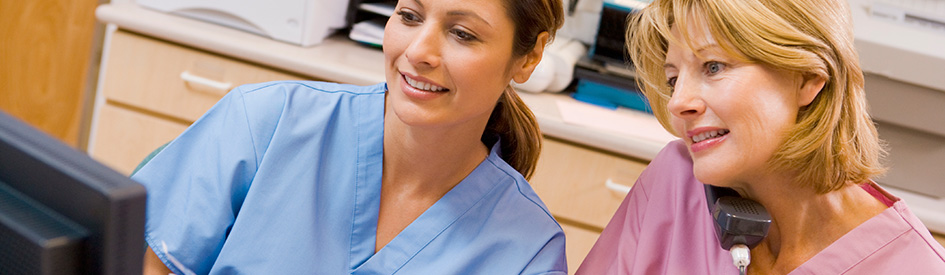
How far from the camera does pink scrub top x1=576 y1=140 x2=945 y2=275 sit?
39.6 inches

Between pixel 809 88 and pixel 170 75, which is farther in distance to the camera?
pixel 170 75

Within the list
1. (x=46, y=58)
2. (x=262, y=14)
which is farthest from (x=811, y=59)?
(x=46, y=58)

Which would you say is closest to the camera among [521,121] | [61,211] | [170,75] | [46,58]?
[61,211]

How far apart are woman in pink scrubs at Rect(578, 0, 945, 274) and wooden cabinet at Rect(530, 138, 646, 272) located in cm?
67

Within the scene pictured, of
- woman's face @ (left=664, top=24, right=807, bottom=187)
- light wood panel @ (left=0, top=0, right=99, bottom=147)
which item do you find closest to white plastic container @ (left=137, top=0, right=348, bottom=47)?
light wood panel @ (left=0, top=0, right=99, bottom=147)

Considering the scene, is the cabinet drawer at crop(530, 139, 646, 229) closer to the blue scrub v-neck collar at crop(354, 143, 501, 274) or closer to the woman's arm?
the blue scrub v-neck collar at crop(354, 143, 501, 274)

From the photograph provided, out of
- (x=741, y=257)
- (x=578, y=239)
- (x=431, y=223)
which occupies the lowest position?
(x=578, y=239)

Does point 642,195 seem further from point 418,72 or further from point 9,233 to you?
point 9,233

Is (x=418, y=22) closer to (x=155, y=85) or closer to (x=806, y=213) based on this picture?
(x=806, y=213)

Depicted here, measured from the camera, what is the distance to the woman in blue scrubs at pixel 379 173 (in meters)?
1.06

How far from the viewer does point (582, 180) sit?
1829 mm

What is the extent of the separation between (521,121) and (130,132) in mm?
1181

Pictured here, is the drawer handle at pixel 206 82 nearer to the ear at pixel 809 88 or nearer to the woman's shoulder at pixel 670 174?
the woman's shoulder at pixel 670 174

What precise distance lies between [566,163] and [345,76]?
547 millimetres
